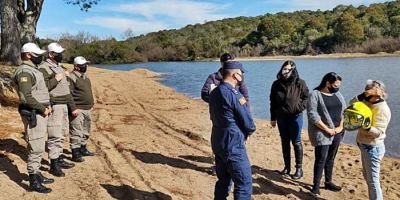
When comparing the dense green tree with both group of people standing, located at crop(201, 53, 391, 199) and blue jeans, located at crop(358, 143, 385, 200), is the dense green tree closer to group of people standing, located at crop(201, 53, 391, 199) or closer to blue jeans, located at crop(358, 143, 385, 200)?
group of people standing, located at crop(201, 53, 391, 199)

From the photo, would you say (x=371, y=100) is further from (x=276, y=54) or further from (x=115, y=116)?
(x=276, y=54)

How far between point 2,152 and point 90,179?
1.90m

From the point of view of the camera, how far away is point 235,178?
4707mm

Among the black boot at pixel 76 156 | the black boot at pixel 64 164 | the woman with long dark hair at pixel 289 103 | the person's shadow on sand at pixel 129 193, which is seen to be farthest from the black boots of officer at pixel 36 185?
the woman with long dark hair at pixel 289 103

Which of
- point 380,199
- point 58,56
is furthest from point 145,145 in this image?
point 380,199

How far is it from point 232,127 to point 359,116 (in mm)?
1627

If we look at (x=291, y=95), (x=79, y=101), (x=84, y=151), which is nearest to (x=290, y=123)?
(x=291, y=95)

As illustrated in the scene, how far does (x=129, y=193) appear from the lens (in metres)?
6.10

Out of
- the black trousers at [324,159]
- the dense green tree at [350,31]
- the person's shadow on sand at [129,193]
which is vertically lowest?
the person's shadow on sand at [129,193]

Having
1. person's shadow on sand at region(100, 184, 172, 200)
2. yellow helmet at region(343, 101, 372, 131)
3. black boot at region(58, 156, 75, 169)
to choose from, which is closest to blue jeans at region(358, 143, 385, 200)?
yellow helmet at region(343, 101, 372, 131)

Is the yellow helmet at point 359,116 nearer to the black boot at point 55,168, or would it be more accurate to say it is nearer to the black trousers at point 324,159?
the black trousers at point 324,159

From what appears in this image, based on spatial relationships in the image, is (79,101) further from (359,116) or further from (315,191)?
(359,116)

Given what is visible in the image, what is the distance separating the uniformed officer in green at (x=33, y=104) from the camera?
18.7ft

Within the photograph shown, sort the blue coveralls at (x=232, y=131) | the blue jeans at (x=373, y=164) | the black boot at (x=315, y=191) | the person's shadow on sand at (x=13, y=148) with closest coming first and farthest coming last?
the blue coveralls at (x=232, y=131), the blue jeans at (x=373, y=164), the black boot at (x=315, y=191), the person's shadow on sand at (x=13, y=148)
